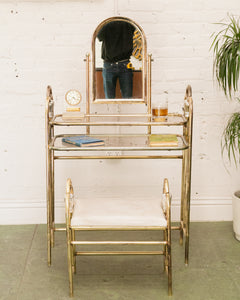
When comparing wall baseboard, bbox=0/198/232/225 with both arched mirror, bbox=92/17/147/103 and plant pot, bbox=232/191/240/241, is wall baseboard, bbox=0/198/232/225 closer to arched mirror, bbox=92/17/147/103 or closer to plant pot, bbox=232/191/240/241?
plant pot, bbox=232/191/240/241

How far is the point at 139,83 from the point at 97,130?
579 millimetres

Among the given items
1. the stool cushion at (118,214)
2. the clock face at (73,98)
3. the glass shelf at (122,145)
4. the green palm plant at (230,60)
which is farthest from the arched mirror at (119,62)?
the stool cushion at (118,214)

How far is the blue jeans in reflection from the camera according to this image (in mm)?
2730

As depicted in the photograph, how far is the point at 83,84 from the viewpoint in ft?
10.1

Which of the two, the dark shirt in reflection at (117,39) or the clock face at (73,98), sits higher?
the dark shirt in reflection at (117,39)

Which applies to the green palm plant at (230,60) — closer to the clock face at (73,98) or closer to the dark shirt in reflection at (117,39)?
the dark shirt in reflection at (117,39)

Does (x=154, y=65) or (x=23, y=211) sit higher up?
(x=154, y=65)

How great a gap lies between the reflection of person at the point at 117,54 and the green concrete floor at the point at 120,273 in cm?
106

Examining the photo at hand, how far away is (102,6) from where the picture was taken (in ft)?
9.81

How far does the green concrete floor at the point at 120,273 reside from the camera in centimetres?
234

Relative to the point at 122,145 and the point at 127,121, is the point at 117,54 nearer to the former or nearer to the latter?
the point at 127,121

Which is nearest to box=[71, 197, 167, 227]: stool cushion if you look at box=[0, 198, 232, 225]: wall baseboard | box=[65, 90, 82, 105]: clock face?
box=[65, 90, 82, 105]: clock face

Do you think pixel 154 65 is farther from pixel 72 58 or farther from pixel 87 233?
pixel 87 233

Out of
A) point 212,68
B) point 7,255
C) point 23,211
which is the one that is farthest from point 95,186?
point 212,68
